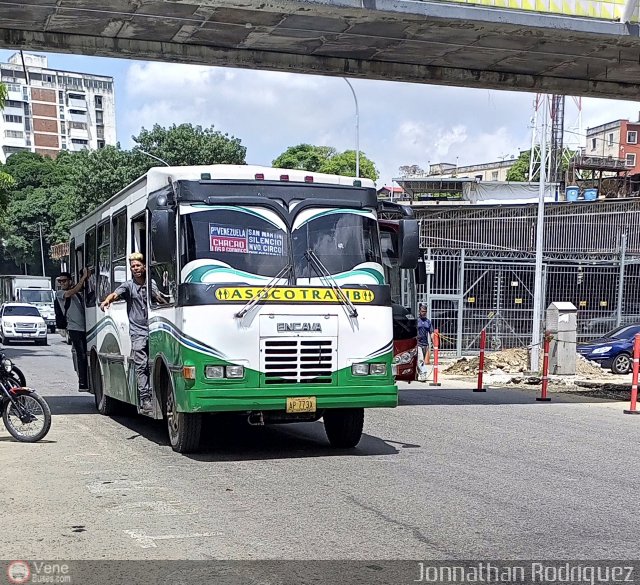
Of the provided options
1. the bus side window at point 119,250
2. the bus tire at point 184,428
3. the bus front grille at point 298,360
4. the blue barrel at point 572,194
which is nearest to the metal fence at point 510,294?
the blue barrel at point 572,194

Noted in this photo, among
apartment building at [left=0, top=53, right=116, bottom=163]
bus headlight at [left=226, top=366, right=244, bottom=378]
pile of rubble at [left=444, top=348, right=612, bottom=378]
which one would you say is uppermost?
apartment building at [left=0, top=53, right=116, bottom=163]

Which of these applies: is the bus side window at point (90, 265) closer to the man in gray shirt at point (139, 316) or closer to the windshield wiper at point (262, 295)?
the man in gray shirt at point (139, 316)

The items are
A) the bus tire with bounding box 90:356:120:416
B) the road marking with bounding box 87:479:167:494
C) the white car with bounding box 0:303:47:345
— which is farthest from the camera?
the white car with bounding box 0:303:47:345

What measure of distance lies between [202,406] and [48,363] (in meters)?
18.8

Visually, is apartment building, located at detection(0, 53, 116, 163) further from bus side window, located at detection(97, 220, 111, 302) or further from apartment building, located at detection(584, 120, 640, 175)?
bus side window, located at detection(97, 220, 111, 302)

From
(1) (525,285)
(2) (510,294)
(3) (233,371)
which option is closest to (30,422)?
(3) (233,371)

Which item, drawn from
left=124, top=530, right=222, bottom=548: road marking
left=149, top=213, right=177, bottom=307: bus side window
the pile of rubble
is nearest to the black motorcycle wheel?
left=149, top=213, right=177, bottom=307: bus side window

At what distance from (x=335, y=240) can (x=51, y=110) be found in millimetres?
120576

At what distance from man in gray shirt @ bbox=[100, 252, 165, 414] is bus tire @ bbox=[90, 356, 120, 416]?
2875mm

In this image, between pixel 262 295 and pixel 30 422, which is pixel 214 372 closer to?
pixel 262 295

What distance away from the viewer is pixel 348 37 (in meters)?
14.1

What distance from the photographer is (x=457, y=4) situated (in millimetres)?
12992

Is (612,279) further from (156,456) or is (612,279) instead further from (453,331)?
(156,456)

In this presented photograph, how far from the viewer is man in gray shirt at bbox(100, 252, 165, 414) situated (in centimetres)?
1039
